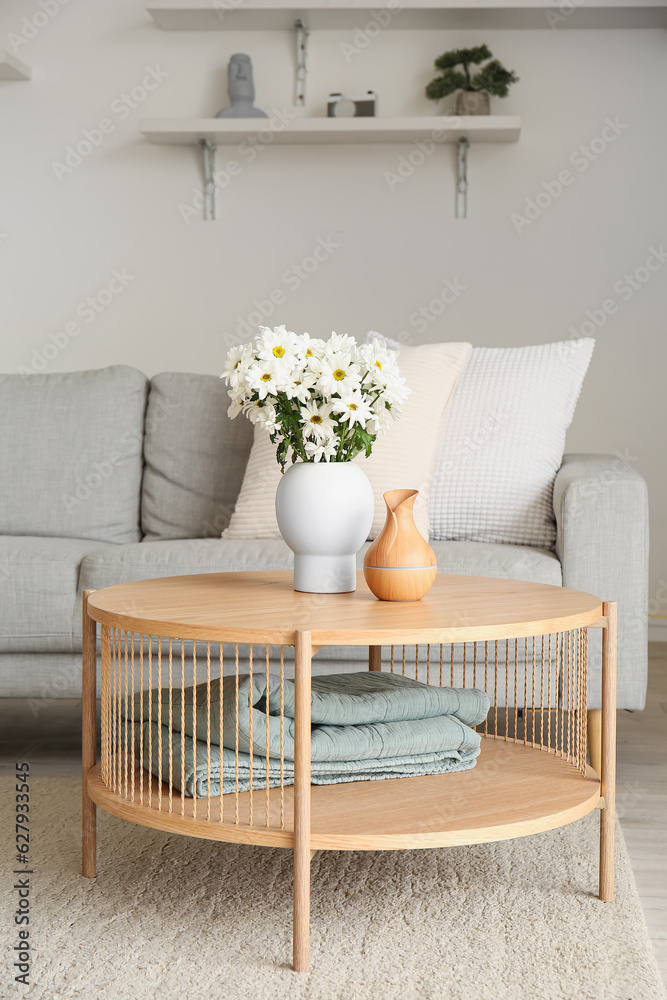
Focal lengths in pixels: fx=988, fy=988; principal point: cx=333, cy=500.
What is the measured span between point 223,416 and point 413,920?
1454mm

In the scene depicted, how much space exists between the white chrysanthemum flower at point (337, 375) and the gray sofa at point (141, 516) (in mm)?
633

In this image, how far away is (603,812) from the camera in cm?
134

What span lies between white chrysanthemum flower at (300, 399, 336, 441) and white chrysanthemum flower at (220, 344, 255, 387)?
10cm

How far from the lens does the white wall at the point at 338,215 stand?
333 centimetres

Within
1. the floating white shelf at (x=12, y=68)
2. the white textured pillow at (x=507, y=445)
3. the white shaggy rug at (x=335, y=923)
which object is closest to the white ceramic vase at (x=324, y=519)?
the white shaggy rug at (x=335, y=923)

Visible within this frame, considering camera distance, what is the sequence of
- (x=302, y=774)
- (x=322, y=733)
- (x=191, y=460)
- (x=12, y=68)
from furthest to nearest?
(x=12, y=68) → (x=191, y=460) → (x=322, y=733) → (x=302, y=774)

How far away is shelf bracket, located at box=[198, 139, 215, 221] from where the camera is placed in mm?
3400

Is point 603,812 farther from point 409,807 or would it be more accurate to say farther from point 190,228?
point 190,228

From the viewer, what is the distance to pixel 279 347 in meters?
1.41

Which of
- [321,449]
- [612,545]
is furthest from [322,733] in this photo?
[612,545]

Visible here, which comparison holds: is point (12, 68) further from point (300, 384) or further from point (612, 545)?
point (612, 545)

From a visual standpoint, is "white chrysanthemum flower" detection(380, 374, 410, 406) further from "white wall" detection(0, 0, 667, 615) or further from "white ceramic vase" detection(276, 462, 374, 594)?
"white wall" detection(0, 0, 667, 615)

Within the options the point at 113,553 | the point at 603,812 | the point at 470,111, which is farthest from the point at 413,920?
the point at 470,111

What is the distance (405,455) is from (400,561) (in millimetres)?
799
